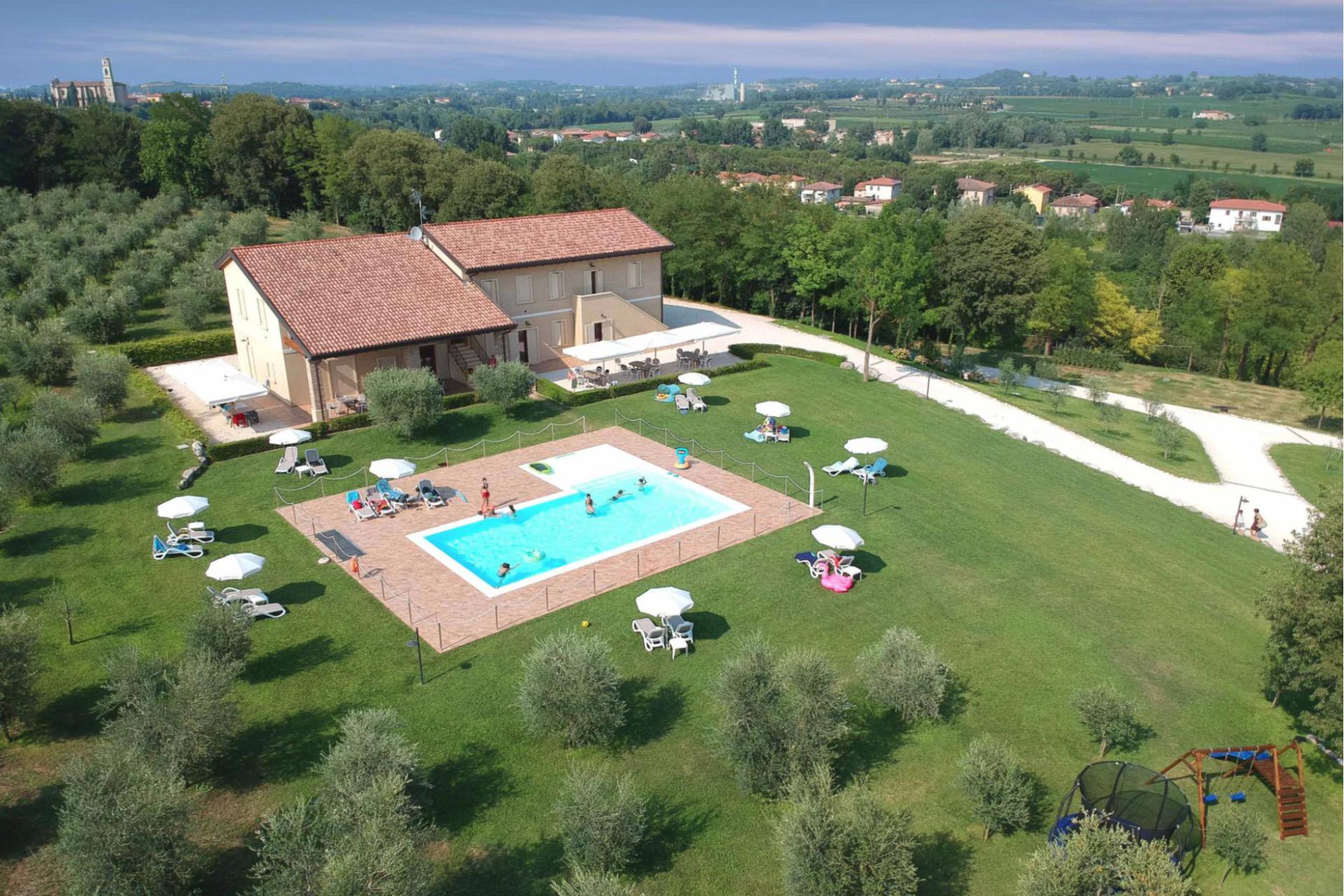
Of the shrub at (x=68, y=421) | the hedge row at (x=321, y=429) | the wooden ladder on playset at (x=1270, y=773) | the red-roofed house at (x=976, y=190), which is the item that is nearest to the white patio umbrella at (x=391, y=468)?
the hedge row at (x=321, y=429)

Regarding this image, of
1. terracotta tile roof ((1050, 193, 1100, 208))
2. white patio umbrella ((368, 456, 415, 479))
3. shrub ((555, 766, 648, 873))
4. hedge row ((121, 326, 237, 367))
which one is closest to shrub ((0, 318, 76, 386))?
hedge row ((121, 326, 237, 367))

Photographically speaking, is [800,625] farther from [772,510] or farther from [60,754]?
[60,754]

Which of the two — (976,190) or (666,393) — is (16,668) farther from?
(976,190)

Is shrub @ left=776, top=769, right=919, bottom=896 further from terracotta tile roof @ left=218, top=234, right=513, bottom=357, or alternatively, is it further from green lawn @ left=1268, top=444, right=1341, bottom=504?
green lawn @ left=1268, top=444, right=1341, bottom=504

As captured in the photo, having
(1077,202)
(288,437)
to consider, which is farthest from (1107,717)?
(1077,202)

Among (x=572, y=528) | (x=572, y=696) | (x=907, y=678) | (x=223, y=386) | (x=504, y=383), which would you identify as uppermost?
(x=223, y=386)

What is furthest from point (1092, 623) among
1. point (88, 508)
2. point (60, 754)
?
point (88, 508)
